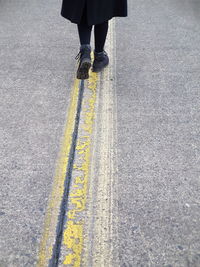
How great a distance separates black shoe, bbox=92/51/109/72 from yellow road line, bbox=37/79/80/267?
0.79 m

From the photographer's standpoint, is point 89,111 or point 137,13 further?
point 137,13

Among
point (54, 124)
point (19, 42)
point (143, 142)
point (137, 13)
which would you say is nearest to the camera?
point (143, 142)

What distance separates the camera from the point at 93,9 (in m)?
3.26

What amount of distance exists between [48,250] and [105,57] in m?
2.59

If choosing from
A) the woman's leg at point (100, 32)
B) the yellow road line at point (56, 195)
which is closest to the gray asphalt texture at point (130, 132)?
the yellow road line at point (56, 195)

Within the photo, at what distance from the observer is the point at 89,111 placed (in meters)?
3.33

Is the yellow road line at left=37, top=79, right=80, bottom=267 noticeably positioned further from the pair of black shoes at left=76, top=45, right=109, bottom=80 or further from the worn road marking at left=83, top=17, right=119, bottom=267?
the pair of black shoes at left=76, top=45, right=109, bottom=80

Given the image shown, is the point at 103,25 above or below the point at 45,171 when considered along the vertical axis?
above

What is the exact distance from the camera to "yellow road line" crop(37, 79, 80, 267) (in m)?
2.01

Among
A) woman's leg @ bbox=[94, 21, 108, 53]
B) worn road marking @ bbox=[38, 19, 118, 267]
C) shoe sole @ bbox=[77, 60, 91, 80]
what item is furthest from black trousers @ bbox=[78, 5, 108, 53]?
worn road marking @ bbox=[38, 19, 118, 267]

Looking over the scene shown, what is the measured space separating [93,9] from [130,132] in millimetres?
1330

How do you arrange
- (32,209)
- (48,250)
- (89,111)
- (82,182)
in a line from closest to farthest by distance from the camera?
(48,250) → (32,209) → (82,182) → (89,111)

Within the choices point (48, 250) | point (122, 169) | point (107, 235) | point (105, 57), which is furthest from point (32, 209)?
point (105, 57)

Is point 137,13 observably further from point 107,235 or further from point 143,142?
point 107,235
